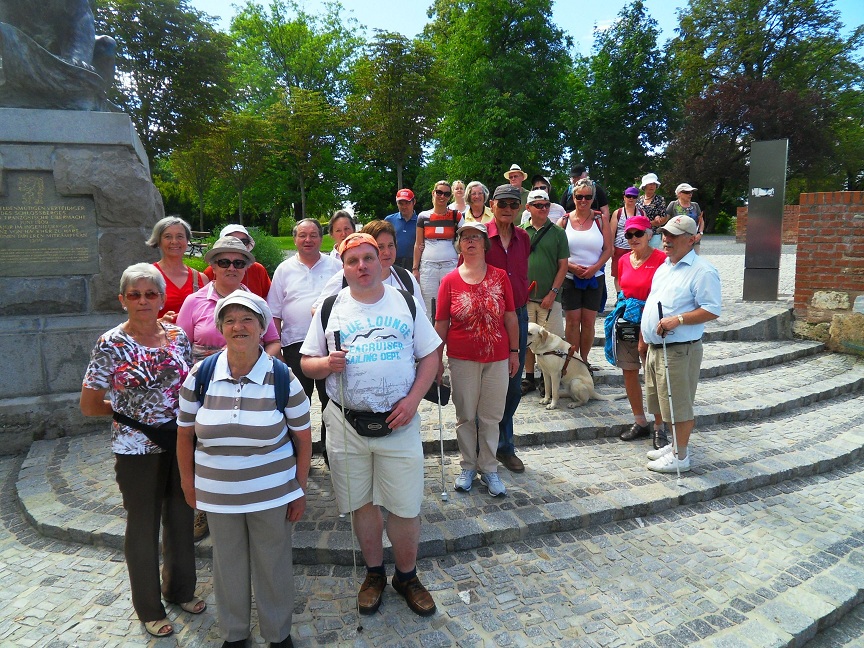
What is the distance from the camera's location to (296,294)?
423 centimetres

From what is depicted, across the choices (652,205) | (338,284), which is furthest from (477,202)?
(652,205)

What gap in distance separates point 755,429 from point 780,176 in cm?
603

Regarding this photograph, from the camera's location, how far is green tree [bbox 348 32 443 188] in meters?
22.7

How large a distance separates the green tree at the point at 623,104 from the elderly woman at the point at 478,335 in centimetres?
2527

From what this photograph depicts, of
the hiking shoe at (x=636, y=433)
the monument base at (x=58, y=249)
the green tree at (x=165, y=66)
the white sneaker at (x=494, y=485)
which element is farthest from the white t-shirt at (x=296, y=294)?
the green tree at (x=165, y=66)

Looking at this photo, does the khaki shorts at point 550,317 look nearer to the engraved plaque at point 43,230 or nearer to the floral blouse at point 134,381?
the floral blouse at point 134,381

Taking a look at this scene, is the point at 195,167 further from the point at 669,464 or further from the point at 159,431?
the point at 669,464

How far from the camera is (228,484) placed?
253cm

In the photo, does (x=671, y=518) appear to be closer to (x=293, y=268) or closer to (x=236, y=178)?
(x=293, y=268)

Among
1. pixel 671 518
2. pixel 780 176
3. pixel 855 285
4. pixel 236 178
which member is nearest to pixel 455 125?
pixel 236 178

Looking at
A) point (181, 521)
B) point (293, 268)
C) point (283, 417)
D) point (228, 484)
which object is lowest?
point (181, 521)

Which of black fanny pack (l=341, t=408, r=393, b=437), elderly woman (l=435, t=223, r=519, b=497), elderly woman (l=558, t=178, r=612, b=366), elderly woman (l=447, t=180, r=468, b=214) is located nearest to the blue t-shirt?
elderly woman (l=447, t=180, r=468, b=214)

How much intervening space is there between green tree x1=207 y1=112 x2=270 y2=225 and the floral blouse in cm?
2732

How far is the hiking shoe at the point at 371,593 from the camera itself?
3074 mm
